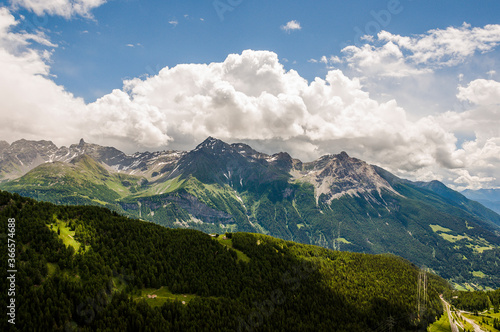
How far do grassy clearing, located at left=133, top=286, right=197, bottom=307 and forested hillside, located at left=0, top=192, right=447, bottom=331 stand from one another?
0.51 metres

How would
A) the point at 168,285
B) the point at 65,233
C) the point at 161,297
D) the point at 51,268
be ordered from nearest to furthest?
the point at 51,268
the point at 161,297
the point at 65,233
the point at 168,285

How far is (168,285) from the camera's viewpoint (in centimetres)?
14750

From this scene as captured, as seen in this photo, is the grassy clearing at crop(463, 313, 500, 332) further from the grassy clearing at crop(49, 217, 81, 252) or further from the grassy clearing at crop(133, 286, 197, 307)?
the grassy clearing at crop(49, 217, 81, 252)

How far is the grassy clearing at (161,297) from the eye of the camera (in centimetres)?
13100

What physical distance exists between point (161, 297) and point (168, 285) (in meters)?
11.1

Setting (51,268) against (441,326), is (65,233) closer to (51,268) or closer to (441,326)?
(51,268)

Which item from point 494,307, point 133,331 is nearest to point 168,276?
point 133,331

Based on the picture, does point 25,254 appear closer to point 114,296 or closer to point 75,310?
point 75,310

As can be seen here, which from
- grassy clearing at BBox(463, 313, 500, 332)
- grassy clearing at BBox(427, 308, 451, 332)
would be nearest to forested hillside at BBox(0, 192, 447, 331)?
grassy clearing at BBox(427, 308, 451, 332)

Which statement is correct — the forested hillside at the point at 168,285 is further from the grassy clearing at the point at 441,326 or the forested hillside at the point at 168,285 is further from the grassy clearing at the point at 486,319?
the grassy clearing at the point at 486,319

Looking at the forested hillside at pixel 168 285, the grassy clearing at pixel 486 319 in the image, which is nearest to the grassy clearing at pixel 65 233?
the forested hillside at pixel 168 285

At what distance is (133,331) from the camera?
114125mm

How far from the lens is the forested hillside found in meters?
114

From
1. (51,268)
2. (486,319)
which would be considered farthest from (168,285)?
(486,319)
